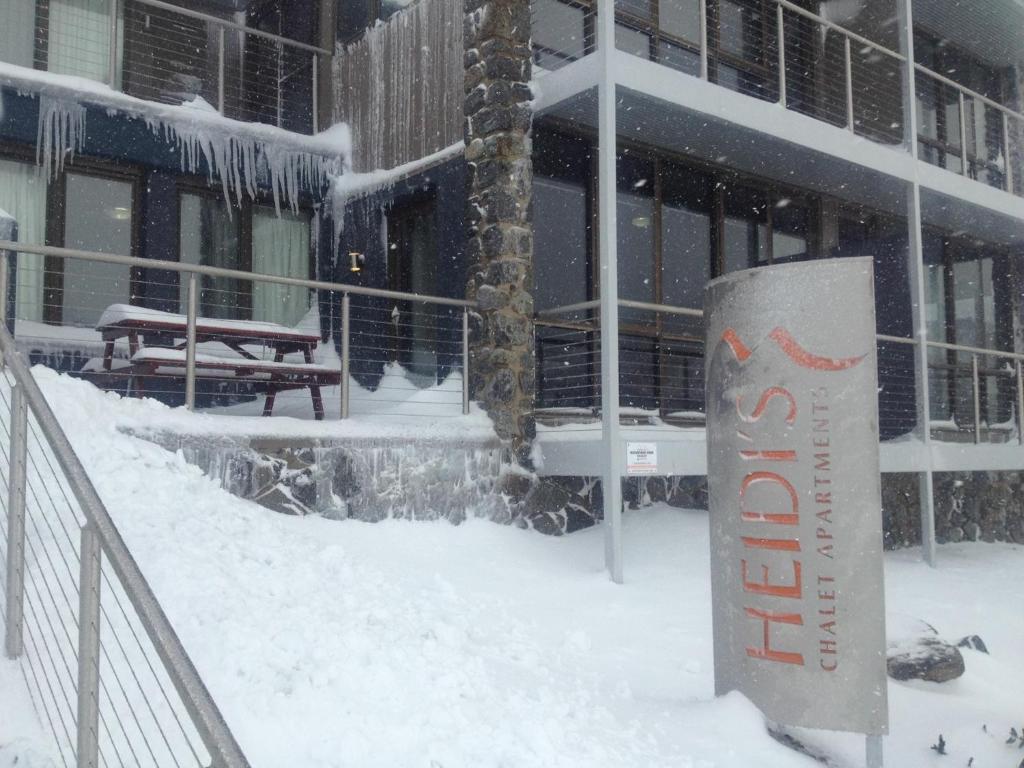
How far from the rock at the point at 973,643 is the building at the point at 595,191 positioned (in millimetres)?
2339

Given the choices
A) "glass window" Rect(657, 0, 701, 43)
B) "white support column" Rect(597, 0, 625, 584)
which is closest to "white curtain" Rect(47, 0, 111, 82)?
"white support column" Rect(597, 0, 625, 584)

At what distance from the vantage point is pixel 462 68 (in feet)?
27.8

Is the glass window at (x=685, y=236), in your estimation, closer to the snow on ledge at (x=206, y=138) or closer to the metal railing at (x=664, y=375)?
the metal railing at (x=664, y=375)

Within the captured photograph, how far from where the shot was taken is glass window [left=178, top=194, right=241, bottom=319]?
1030 cm

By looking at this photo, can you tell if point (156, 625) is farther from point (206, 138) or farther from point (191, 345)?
point (206, 138)

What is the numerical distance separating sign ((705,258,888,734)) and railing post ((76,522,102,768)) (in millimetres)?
2789

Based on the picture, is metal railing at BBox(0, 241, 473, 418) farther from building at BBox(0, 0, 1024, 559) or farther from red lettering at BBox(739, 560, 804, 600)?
red lettering at BBox(739, 560, 804, 600)

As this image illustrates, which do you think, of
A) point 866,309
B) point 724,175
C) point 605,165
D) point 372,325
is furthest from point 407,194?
point 866,309

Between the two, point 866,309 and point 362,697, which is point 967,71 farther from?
point 362,697

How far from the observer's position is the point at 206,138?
9.84m

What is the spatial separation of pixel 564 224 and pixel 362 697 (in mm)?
5878

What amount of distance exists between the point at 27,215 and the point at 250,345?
7.98ft

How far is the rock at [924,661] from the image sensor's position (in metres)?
5.68

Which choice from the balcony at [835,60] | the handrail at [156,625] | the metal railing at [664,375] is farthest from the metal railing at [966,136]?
the handrail at [156,625]
